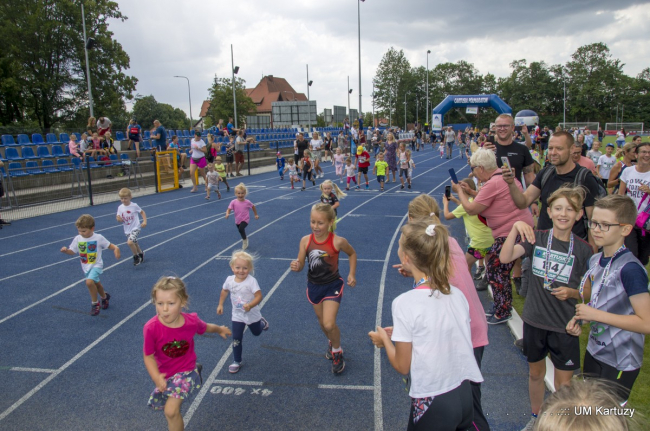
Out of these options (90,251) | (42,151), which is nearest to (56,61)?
(42,151)

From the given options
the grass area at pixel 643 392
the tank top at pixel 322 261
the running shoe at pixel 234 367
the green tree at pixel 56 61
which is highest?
the green tree at pixel 56 61

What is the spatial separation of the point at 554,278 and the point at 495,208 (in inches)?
74.2

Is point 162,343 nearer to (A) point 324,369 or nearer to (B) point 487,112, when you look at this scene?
(A) point 324,369

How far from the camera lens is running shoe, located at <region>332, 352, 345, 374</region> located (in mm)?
4629

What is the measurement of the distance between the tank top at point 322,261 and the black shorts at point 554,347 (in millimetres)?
1923

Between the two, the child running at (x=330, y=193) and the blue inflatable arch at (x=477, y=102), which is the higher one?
the blue inflatable arch at (x=477, y=102)

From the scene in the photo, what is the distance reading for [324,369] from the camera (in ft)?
15.6

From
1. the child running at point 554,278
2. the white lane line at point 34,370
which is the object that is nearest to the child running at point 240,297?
the white lane line at point 34,370

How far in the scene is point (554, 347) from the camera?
3293 mm

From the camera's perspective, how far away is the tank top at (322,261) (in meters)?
4.62

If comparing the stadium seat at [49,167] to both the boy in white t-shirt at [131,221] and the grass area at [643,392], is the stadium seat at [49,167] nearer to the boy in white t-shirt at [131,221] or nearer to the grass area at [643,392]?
the boy in white t-shirt at [131,221]

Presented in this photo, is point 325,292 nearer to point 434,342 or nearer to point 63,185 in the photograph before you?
point 434,342

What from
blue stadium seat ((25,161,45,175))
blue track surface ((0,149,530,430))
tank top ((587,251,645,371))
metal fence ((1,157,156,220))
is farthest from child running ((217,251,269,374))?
blue stadium seat ((25,161,45,175))

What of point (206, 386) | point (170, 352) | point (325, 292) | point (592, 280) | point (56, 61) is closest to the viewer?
point (592, 280)
